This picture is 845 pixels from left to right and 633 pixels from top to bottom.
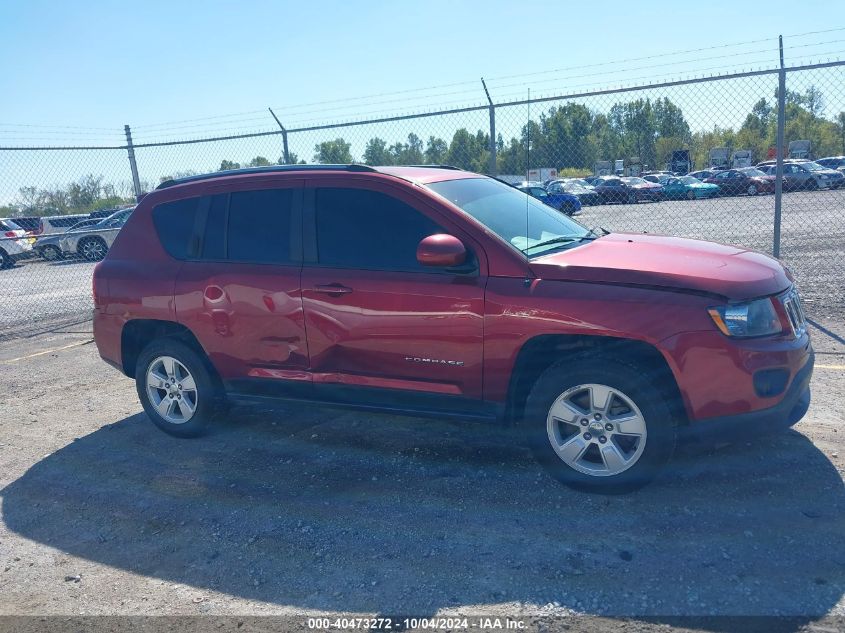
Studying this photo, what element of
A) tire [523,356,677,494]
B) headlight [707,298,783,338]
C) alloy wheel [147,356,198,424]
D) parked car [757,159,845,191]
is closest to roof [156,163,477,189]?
alloy wheel [147,356,198,424]

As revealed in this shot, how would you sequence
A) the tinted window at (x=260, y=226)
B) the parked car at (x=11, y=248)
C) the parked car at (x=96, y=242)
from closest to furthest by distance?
1. the tinted window at (x=260, y=226)
2. the parked car at (x=96, y=242)
3. the parked car at (x=11, y=248)

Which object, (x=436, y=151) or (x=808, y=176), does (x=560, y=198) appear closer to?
(x=436, y=151)

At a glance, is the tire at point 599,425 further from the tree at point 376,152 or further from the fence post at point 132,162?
the fence post at point 132,162

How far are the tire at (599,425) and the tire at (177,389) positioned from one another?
2.42 m

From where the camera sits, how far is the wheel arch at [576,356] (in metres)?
3.83

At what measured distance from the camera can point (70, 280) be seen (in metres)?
16.9

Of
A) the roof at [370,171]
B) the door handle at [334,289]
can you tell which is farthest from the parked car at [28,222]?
the door handle at [334,289]

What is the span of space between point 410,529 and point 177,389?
2.35 m

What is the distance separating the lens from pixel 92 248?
2125 centimetres

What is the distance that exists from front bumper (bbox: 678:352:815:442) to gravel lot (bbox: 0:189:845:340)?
4318 millimetres

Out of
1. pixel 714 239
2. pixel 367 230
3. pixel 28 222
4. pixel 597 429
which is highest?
pixel 28 222

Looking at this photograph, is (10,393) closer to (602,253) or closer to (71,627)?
(71,627)

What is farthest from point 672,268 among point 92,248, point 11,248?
point 11,248

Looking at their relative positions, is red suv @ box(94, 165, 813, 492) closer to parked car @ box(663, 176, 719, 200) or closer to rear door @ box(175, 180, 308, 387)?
rear door @ box(175, 180, 308, 387)
